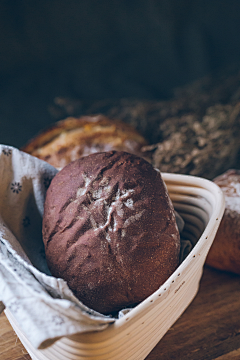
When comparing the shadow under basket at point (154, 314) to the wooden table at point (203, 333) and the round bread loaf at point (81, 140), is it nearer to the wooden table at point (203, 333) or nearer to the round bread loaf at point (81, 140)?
the wooden table at point (203, 333)

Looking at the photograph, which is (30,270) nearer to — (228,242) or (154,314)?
(154,314)

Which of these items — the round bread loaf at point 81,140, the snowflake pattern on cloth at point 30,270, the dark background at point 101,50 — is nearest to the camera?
the snowflake pattern on cloth at point 30,270

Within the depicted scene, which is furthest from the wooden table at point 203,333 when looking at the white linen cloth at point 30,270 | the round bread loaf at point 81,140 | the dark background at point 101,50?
the dark background at point 101,50

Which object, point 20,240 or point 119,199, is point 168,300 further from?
point 20,240

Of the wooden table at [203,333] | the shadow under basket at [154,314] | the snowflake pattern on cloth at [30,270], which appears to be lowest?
the wooden table at [203,333]

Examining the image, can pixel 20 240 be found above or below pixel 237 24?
below

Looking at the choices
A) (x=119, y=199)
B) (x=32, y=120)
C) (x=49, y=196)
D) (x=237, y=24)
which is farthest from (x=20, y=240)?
(x=237, y=24)

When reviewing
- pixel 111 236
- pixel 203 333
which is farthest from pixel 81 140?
pixel 203 333
